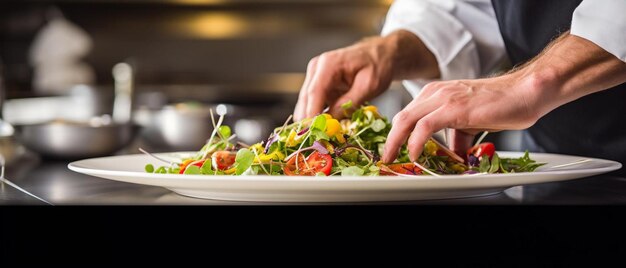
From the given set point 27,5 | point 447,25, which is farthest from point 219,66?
point 447,25

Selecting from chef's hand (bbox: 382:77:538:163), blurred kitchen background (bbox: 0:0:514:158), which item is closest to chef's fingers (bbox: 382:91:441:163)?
chef's hand (bbox: 382:77:538:163)

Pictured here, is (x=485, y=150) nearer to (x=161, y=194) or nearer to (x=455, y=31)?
(x=161, y=194)

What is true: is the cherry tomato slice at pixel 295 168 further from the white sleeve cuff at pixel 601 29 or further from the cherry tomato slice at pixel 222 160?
the white sleeve cuff at pixel 601 29

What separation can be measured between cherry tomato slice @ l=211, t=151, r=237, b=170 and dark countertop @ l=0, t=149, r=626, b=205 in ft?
0.23

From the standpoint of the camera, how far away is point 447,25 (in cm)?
173

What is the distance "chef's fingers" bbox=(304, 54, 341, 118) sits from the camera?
1.36 metres

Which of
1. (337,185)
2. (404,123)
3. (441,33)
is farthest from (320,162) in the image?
(441,33)

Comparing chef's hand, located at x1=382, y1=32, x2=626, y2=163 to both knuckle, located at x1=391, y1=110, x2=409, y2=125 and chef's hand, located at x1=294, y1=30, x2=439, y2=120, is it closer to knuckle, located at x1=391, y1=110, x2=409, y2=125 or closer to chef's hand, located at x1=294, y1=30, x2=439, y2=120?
knuckle, located at x1=391, y1=110, x2=409, y2=125

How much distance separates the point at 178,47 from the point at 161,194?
5.09m

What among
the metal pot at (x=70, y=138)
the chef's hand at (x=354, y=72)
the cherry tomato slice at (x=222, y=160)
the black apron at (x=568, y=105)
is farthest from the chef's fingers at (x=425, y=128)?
the metal pot at (x=70, y=138)

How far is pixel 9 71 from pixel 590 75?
18.7 feet

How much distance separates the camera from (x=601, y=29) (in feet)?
3.34

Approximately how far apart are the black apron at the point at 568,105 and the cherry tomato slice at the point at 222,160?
88 centimetres

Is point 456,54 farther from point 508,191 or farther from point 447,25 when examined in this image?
point 508,191
